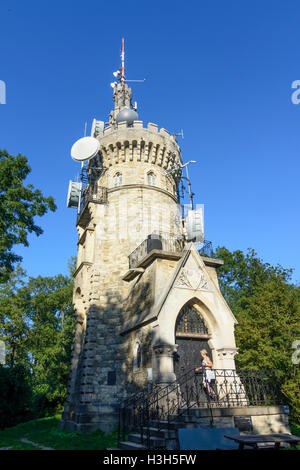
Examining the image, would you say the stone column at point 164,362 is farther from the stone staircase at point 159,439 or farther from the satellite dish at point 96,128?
the satellite dish at point 96,128

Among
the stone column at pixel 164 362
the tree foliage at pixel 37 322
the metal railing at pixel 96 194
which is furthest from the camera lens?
the tree foliage at pixel 37 322

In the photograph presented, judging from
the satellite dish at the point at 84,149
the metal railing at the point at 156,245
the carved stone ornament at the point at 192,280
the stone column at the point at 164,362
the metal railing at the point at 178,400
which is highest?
the satellite dish at the point at 84,149

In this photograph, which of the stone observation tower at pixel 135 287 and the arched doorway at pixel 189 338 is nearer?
the arched doorway at pixel 189 338

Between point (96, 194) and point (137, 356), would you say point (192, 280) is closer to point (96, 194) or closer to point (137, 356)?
point (137, 356)

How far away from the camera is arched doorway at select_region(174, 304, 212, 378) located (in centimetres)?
1359

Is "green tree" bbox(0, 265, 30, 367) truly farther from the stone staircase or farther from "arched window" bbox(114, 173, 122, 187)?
the stone staircase

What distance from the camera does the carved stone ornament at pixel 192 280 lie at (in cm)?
1436

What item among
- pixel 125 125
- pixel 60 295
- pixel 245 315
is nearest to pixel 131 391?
pixel 245 315

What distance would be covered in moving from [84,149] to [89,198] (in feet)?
10.5

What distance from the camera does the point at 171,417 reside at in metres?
9.48

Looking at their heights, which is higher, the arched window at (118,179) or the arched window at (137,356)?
the arched window at (118,179)

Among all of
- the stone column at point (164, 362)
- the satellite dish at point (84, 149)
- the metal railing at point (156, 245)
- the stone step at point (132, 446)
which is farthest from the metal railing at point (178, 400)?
the satellite dish at point (84, 149)

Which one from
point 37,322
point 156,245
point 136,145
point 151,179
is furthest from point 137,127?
point 37,322
